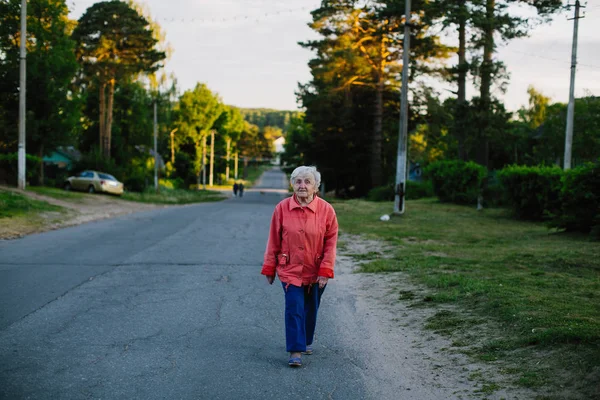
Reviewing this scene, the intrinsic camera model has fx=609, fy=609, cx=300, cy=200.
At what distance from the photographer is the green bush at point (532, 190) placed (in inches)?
752

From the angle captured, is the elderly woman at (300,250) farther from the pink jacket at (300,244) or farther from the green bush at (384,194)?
the green bush at (384,194)

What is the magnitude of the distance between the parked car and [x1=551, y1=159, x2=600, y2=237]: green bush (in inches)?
1105

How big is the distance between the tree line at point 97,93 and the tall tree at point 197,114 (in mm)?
135

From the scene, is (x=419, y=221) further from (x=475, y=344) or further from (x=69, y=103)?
(x=69, y=103)

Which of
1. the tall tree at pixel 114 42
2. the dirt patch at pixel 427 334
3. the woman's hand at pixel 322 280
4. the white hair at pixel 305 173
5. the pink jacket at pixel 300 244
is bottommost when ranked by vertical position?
the dirt patch at pixel 427 334

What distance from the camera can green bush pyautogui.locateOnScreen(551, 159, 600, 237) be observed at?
46.3ft

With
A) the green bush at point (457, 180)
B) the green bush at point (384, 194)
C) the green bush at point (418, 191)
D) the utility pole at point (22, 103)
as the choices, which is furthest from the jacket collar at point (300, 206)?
the green bush at point (418, 191)

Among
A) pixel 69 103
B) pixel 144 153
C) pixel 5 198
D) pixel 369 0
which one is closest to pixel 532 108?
pixel 369 0

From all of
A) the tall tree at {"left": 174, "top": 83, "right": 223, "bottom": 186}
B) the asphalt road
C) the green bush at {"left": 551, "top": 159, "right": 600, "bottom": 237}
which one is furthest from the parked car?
the tall tree at {"left": 174, "top": 83, "right": 223, "bottom": 186}

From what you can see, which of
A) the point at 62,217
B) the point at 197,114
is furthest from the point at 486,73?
the point at 197,114

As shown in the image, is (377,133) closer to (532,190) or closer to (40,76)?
(40,76)

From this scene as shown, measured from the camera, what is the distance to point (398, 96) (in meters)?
44.2

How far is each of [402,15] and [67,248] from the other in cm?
2825

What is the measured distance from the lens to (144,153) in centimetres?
6238
